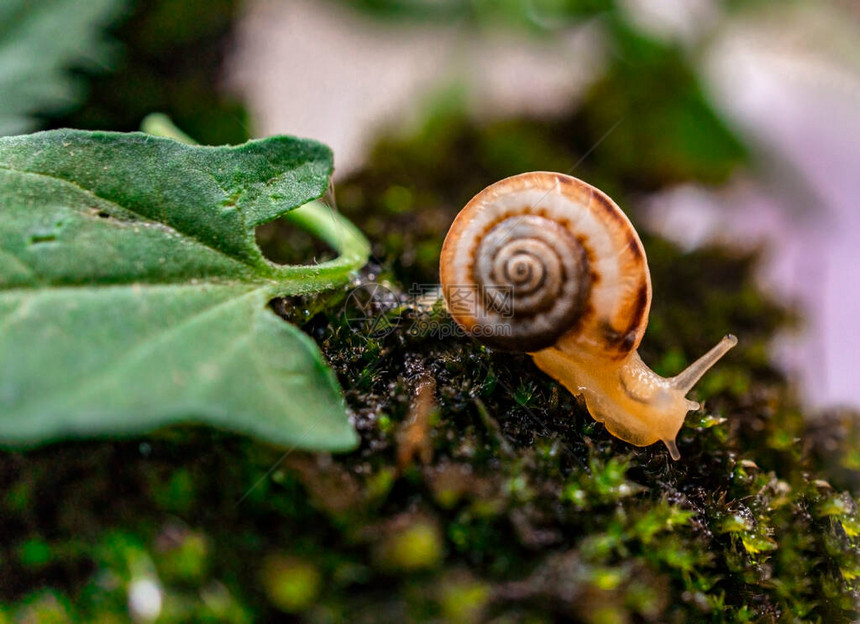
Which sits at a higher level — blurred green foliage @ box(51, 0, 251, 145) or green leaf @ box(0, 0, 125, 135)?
green leaf @ box(0, 0, 125, 135)

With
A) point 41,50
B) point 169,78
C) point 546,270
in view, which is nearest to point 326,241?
point 546,270

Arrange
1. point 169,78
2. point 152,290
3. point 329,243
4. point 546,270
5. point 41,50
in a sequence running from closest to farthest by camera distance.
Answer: point 152,290, point 546,270, point 329,243, point 41,50, point 169,78

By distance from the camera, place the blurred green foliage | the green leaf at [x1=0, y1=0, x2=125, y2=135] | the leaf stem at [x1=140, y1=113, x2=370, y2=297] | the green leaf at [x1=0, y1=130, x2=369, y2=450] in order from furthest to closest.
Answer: the blurred green foliage → the green leaf at [x1=0, y1=0, x2=125, y2=135] → the leaf stem at [x1=140, y1=113, x2=370, y2=297] → the green leaf at [x1=0, y1=130, x2=369, y2=450]

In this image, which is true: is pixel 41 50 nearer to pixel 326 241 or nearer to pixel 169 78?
pixel 169 78

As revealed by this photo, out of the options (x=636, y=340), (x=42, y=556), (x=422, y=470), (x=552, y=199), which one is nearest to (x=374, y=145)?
(x=552, y=199)

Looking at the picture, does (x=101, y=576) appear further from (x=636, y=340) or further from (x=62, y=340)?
(x=636, y=340)

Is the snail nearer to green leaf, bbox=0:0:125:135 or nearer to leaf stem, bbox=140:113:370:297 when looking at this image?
leaf stem, bbox=140:113:370:297

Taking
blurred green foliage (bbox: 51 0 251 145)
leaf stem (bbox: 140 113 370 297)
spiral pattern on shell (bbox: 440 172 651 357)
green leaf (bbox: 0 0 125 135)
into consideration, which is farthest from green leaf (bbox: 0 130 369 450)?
blurred green foliage (bbox: 51 0 251 145)
